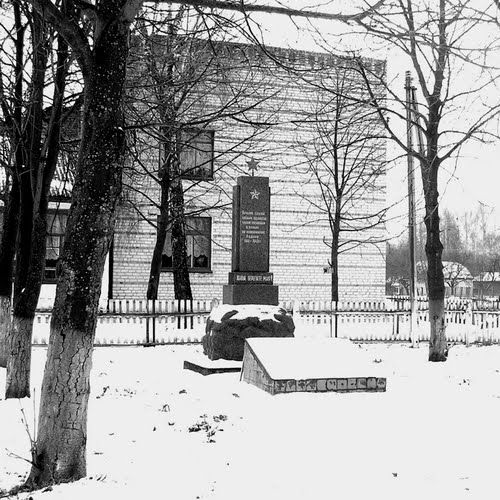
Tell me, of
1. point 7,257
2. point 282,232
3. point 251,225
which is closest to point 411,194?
point 251,225

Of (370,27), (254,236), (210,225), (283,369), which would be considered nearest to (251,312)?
(254,236)

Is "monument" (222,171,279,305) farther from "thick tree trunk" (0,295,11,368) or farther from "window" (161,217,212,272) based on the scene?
"window" (161,217,212,272)

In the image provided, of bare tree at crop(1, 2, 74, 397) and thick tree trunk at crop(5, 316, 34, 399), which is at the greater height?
bare tree at crop(1, 2, 74, 397)

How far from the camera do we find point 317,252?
79.3ft

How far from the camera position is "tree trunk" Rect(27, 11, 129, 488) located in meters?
4.84

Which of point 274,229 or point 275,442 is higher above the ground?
point 274,229

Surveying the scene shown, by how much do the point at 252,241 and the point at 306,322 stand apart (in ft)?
15.5

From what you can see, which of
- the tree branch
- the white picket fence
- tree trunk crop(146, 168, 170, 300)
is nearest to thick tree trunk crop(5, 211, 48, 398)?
the tree branch

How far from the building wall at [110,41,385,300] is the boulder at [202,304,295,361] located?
Result: 34.8 feet

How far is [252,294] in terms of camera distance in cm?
1303

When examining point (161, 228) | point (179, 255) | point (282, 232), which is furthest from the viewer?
point (282, 232)

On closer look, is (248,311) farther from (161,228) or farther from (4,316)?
(161,228)

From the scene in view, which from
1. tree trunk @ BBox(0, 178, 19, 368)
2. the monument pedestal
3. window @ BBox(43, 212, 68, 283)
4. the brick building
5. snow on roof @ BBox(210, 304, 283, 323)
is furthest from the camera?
the brick building

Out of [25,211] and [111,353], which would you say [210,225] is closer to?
[111,353]
